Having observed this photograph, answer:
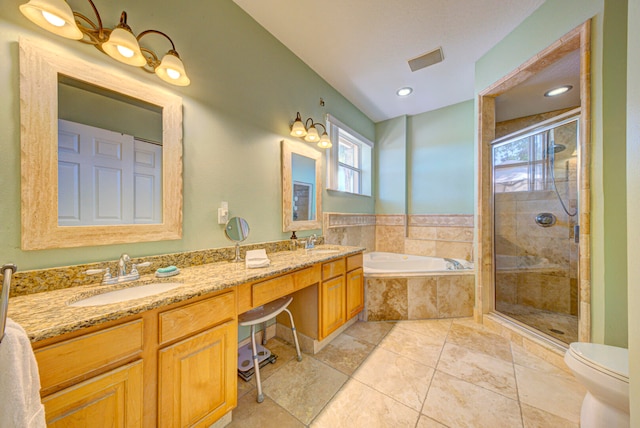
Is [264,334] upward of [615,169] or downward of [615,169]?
downward

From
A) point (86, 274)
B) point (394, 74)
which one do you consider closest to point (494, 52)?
point (394, 74)

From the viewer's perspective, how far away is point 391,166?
12.0 ft

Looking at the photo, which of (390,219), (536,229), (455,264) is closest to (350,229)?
(390,219)

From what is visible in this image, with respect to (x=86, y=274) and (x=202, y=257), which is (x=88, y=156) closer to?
(x=86, y=274)

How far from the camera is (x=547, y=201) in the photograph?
A: 8.21 ft

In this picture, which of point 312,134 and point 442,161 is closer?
point 312,134

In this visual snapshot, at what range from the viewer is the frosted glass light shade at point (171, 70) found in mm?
1229

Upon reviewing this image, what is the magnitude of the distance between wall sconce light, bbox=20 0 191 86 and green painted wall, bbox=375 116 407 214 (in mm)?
3064

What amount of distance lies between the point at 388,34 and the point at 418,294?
2.59 m

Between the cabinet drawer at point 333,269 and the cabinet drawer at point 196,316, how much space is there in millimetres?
821

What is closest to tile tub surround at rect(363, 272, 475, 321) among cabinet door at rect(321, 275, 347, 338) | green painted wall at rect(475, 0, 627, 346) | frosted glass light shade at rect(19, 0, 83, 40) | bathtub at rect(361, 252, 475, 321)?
bathtub at rect(361, 252, 475, 321)

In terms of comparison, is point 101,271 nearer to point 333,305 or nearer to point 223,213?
point 223,213

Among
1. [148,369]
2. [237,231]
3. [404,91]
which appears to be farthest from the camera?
[404,91]

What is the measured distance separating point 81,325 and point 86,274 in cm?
53
